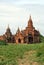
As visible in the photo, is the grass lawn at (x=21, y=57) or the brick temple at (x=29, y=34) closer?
the grass lawn at (x=21, y=57)

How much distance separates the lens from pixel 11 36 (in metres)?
46.6

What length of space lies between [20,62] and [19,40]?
102ft

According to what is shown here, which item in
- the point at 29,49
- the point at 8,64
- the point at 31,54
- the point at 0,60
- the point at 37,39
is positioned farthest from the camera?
the point at 37,39

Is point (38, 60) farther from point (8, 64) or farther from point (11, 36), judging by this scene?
point (11, 36)

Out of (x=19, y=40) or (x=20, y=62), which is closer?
(x=20, y=62)

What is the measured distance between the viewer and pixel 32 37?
42.9 meters

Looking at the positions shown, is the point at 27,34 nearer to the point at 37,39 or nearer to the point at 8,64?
the point at 37,39

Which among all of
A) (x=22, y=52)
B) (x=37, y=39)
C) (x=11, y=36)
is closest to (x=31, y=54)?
(x=22, y=52)

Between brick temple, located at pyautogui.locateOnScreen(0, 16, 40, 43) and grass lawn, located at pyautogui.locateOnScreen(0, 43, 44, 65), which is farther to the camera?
brick temple, located at pyautogui.locateOnScreen(0, 16, 40, 43)

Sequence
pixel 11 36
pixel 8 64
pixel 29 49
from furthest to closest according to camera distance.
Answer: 1. pixel 11 36
2. pixel 29 49
3. pixel 8 64

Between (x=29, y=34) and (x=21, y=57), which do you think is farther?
(x=29, y=34)

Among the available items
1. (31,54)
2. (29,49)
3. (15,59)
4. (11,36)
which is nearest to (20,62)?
(15,59)

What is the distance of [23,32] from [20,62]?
29.9 metres

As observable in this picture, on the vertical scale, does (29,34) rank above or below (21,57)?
above
